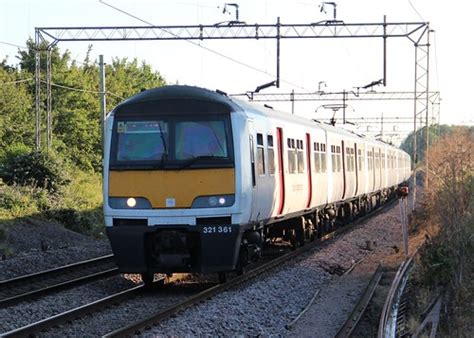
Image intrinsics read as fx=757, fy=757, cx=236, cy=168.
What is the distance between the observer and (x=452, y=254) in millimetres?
12406

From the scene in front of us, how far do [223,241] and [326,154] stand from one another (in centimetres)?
965

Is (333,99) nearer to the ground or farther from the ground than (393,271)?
farther from the ground

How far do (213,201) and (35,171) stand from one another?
16130mm

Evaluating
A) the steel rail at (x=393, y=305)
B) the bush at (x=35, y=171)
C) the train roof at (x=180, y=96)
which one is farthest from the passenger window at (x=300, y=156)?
the bush at (x=35, y=171)

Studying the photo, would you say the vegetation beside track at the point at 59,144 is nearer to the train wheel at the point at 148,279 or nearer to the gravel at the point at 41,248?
the gravel at the point at 41,248

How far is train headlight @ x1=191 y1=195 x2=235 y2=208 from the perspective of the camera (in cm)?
1115

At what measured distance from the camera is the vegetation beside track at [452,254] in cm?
1076

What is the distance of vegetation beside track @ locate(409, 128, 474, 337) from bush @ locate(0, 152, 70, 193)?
47.9ft

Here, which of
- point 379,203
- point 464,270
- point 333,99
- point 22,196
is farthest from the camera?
point 333,99

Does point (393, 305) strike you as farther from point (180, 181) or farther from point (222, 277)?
point (180, 181)

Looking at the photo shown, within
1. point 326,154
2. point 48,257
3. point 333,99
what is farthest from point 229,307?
point 333,99

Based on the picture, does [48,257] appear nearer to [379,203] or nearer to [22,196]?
[22,196]

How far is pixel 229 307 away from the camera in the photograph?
10211 mm

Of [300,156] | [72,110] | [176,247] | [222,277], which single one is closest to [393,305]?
[222,277]
